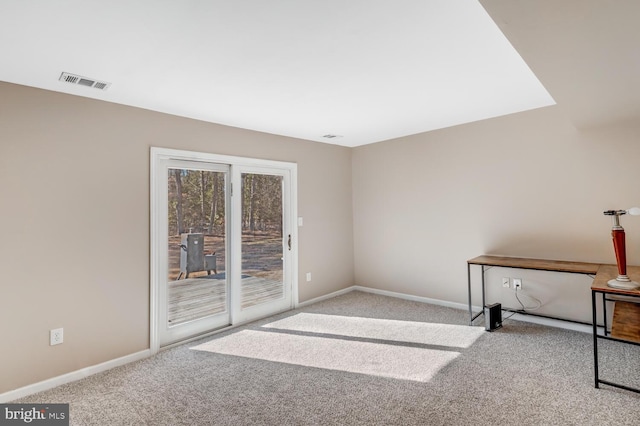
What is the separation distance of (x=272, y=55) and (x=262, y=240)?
2502 mm

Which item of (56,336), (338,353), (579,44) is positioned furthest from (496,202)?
(56,336)

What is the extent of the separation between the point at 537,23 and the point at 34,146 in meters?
3.41

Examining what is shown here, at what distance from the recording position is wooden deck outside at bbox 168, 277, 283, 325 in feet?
11.2

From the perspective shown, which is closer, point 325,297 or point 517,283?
point 517,283

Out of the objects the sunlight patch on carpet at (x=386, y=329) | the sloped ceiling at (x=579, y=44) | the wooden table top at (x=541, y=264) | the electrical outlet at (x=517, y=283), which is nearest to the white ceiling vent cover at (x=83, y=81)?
the sloped ceiling at (x=579, y=44)

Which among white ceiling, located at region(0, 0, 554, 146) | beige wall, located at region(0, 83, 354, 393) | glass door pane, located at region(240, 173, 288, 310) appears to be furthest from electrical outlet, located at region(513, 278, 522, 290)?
beige wall, located at region(0, 83, 354, 393)

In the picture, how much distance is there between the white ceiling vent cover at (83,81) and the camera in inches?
93.3

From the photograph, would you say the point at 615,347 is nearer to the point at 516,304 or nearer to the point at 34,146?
the point at 516,304

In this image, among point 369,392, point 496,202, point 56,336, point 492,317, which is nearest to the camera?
point 369,392

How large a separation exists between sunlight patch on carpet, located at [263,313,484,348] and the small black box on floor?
0.11 metres

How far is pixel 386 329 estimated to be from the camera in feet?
11.8

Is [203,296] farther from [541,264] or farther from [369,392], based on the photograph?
[541,264]

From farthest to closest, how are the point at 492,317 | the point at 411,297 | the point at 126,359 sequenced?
the point at 411,297
the point at 492,317
the point at 126,359

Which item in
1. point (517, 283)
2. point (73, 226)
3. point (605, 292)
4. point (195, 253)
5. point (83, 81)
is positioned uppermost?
point (83, 81)
